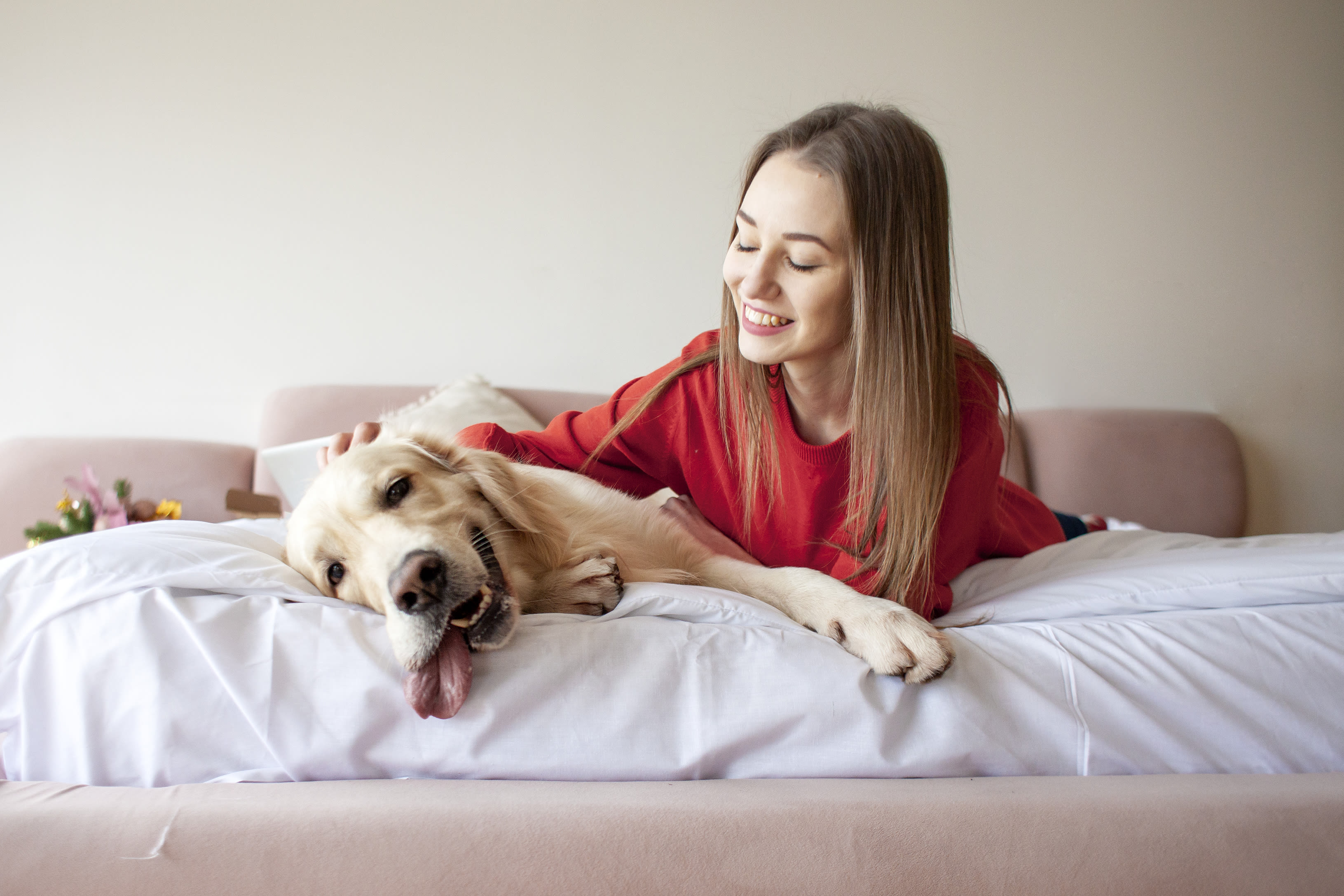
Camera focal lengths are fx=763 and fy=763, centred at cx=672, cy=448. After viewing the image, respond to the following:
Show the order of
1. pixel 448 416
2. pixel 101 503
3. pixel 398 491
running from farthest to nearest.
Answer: pixel 448 416
pixel 101 503
pixel 398 491

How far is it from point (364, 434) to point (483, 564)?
1.73ft

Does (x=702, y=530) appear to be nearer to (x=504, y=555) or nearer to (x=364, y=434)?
(x=504, y=555)

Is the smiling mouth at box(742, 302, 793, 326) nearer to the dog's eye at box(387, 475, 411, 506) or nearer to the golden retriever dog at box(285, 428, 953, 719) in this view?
the golden retriever dog at box(285, 428, 953, 719)

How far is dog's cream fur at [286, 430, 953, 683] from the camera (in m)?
1.07

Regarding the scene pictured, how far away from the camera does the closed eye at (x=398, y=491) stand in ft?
4.03

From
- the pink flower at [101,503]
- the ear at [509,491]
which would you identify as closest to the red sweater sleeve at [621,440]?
the ear at [509,491]

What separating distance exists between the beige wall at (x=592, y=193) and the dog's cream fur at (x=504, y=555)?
5.99 feet

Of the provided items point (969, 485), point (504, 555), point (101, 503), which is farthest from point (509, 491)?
point (101, 503)

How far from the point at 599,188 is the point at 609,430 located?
1717 mm

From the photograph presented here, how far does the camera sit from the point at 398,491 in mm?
1238

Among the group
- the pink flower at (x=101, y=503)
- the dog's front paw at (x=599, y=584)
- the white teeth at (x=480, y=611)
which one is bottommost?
the pink flower at (x=101, y=503)

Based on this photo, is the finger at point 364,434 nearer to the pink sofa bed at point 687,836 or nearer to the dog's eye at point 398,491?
the dog's eye at point 398,491

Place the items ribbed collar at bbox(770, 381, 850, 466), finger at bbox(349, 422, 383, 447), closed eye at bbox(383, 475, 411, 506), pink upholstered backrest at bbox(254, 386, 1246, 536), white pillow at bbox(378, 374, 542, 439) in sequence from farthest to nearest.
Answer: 1. pink upholstered backrest at bbox(254, 386, 1246, 536)
2. white pillow at bbox(378, 374, 542, 439)
3. ribbed collar at bbox(770, 381, 850, 466)
4. finger at bbox(349, 422, 383, 447)
5. closed eye at bbox(383, 475, 411, 506)

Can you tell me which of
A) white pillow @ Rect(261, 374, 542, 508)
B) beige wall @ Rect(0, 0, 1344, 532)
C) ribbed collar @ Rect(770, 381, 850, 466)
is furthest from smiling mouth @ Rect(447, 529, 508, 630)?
beige wall @ Rect(0, 0, 1344, 532)
